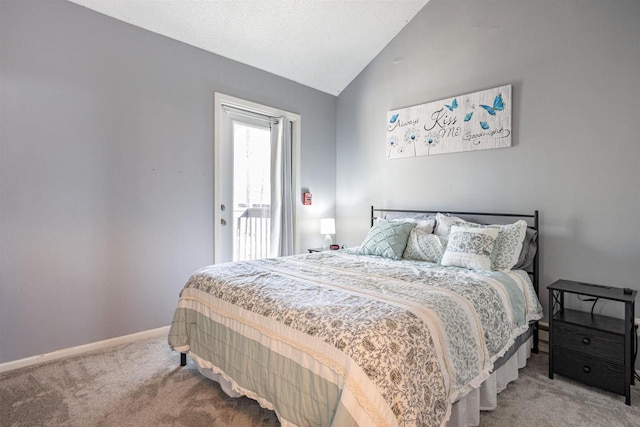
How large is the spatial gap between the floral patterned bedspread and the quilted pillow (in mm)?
230

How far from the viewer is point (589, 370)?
6.87 feet

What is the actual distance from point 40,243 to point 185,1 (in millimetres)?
2201

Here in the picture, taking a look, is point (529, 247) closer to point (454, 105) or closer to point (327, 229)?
point (454, 105)

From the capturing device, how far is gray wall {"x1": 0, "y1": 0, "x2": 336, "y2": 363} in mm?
2371

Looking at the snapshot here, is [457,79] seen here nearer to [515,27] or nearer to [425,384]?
[515,27]

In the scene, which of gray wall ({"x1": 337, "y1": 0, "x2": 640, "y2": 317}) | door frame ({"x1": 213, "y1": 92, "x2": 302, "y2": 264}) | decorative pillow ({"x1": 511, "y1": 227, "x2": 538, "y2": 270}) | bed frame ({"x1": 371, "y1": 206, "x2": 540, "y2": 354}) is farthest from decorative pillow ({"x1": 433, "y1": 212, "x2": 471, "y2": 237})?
door frame ({"x1": 213, "y1": 92, "x2": 302, "y2": 264})

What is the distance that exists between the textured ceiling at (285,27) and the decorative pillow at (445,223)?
2.14 m

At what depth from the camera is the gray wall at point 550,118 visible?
7.86ft

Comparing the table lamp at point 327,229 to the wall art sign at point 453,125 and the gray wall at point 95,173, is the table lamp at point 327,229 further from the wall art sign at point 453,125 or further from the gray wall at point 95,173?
the gray wall at point 95,173

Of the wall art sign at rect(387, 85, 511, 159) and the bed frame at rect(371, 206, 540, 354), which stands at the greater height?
the wall art sign at rect(387, 85, 511, 159)

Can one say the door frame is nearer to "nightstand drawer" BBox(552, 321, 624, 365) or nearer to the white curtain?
the white curtain

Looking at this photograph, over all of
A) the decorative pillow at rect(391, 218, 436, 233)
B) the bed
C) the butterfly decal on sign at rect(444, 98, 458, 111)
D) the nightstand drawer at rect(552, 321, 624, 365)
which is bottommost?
the nightstand drawer at rect(552, 321, 624, 365)

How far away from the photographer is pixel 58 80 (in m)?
2.52

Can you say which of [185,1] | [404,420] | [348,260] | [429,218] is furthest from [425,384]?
[185,1]
